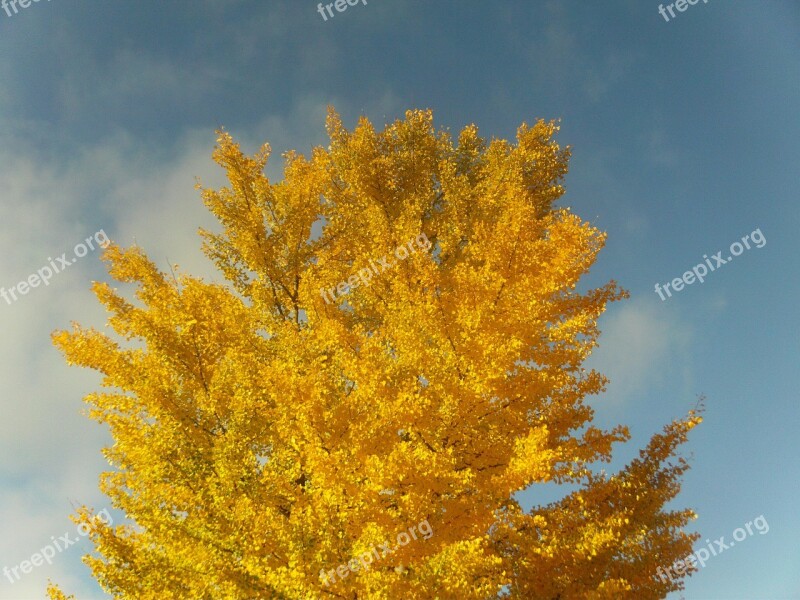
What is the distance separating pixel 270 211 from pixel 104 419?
5.15 metres

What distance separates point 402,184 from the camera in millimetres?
12516

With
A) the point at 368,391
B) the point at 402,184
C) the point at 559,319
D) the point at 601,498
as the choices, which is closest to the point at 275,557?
the point at 368,391

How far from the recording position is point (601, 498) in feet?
21.5

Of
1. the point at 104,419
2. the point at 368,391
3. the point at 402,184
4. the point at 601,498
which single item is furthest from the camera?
the point at 402,184

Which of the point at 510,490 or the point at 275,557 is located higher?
the point at 275,557

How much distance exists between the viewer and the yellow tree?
5480 mm

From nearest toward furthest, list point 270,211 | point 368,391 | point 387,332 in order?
point 368,391, point 387,332, point 270,211

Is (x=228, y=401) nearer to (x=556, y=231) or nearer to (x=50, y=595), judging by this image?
(x=50, y=595)

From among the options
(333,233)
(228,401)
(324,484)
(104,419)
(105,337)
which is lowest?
(324,484)

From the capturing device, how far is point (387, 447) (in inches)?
238

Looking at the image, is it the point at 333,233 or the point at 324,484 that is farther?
the point at 333,233

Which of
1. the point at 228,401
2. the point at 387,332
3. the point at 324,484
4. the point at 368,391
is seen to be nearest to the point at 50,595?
the point at 228,401

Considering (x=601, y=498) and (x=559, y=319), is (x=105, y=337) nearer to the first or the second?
(x=559, y=319)

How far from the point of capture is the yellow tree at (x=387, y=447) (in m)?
5.48
